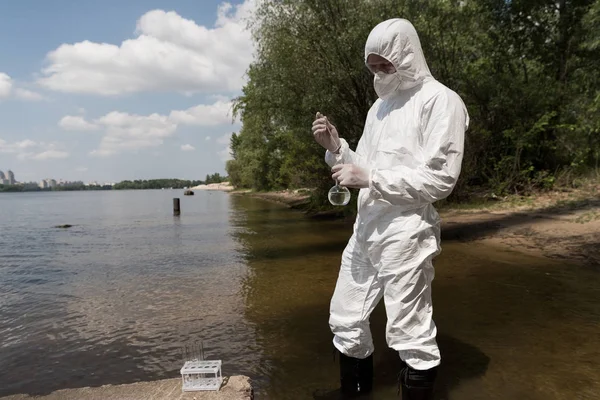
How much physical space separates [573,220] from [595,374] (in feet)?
30.7

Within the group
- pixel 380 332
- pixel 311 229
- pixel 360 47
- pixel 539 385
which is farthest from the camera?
pixel 311 229

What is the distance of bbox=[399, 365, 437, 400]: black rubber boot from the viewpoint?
8.05ft

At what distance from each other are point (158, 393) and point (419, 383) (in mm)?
1786

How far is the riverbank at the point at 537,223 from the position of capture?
951cm

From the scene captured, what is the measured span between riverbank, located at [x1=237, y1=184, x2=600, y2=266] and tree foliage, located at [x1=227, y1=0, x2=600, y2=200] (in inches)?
57.0

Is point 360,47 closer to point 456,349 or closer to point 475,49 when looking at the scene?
point 475,49

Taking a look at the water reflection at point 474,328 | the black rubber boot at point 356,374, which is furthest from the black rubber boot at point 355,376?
the water reflection at point 474,328

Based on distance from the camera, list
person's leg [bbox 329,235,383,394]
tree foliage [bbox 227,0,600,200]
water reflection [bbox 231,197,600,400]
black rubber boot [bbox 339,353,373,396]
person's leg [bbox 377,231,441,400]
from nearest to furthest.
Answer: person's leg [bbox 377,231,441,400]
person's leg [bbox 329,235,383,394]
black rubber boot [bbox 339,353,373,396]
water reflection [bbox 231,197,600,400]
tree foliage [bbox 227,0,600,200]

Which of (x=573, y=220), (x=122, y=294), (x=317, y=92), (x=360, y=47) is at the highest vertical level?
(x=360, y=47)

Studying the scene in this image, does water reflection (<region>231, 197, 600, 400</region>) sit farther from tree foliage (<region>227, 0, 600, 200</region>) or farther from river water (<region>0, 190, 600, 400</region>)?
tree foliage (<region>227, 0, 600, 200</region>)

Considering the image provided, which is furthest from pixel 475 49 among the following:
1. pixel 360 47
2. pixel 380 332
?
pixel 380 332

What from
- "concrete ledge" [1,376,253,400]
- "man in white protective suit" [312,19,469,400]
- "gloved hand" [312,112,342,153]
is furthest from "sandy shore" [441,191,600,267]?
"concrete ledge" [1,376,253,400]

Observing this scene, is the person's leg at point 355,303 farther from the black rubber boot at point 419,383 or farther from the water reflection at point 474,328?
the water reflection at point 474,328

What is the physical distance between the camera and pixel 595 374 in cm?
386
